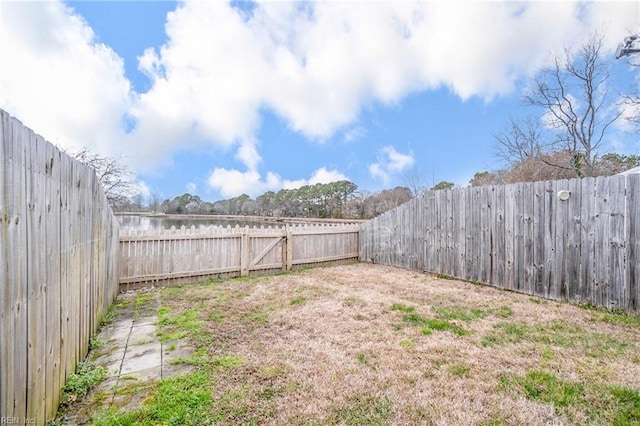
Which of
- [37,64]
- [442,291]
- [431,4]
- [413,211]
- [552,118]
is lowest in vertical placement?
[442,291]

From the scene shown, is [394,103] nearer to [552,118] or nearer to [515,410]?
[552,118]

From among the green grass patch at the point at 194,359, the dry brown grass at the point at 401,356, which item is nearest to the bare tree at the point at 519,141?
the dry brown grass at the point at 401,356

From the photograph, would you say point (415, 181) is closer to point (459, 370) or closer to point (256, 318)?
point (256, 318)

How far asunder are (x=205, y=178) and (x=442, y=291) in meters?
23.0

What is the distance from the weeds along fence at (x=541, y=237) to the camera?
404 centimetres

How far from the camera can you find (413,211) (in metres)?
7.40

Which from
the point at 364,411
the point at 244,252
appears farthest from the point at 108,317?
the point at 364,411

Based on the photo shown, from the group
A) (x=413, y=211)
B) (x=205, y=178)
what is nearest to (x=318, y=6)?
(x=413, y=211)

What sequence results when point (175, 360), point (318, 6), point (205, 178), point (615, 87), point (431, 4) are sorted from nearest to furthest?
1. point (175, 360)
2. point (431, 4)
3. point (318, 6)
4. point (615, 87)
5. point (205, 178)

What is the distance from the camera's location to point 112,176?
10.4 m

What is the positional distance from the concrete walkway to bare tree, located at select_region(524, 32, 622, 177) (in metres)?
15.6

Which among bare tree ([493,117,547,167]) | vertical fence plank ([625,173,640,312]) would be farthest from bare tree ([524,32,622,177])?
vertical fence plank ([625,173,640,312])

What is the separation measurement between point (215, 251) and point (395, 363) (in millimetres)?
4810

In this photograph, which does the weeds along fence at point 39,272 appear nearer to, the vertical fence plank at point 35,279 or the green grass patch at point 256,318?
the vertical fence plank at point 35,279
